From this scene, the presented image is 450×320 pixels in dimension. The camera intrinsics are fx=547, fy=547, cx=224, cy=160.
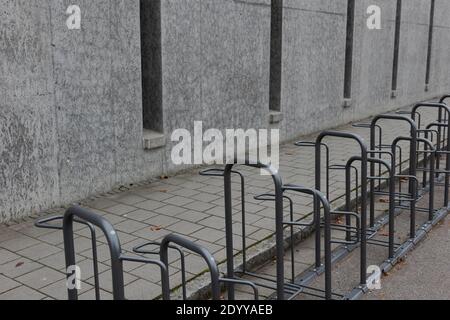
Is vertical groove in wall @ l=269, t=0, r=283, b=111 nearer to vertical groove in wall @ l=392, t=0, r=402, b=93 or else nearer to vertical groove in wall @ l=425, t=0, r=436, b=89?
vertical groove in wall @ l=392, t=0, r=402, b=93

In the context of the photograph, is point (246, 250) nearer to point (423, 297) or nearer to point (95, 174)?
point (423, 297)

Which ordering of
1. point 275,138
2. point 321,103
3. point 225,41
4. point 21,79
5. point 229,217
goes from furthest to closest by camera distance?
1. point 321,103
2. point 275,138
3. point 225,41
4. point 21,79
5. point 229,217

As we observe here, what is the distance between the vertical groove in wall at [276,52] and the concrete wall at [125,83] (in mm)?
106

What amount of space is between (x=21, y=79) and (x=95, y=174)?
1343 millimetres

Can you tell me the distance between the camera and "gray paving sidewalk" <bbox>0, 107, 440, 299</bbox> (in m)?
3.91

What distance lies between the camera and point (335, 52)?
1071cm

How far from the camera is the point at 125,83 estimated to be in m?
6.19

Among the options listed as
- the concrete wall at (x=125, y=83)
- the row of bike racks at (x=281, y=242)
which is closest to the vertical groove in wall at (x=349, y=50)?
the concrete wall at (x=125, y=83)

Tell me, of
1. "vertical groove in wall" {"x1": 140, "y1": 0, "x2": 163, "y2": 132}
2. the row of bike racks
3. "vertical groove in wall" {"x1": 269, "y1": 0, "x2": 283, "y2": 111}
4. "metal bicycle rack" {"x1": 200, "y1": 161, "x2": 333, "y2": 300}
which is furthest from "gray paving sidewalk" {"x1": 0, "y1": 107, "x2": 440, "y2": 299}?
"vertical groove in wall" {"x1": 269, "y1": 0, "x2": 283, "y2": 111}

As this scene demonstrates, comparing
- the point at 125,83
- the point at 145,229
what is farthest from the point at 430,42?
the point at 145,229

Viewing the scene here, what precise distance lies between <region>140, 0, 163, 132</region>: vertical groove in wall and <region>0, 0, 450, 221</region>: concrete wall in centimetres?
5

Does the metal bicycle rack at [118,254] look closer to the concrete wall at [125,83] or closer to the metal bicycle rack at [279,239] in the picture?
the metal bicycle rack at [279,239]

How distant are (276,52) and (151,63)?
299 cm

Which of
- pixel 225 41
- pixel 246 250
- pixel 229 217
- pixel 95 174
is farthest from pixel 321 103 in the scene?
pixel 229 217
